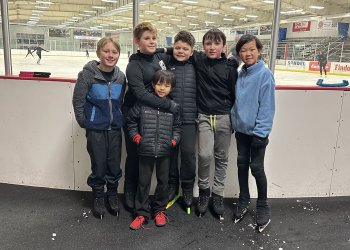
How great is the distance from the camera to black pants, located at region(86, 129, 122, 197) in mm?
1912

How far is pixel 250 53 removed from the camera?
1.81 meters

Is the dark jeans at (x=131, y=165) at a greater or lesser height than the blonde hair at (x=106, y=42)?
lesser

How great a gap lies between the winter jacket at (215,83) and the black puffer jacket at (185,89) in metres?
0.04

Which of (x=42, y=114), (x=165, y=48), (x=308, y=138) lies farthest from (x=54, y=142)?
(x=308, y=138)

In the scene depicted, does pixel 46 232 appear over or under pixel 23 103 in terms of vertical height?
under

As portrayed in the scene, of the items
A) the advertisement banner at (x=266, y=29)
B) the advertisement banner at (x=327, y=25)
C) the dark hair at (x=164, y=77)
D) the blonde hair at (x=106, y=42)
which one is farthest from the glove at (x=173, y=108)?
the advertisement banner at (x=327, y=25)

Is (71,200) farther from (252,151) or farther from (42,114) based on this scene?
(252,151)

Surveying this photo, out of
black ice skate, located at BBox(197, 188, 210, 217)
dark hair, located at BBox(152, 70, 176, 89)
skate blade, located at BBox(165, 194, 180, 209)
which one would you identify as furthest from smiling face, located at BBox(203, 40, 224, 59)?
skate blade, located at BBox(165, 194, 180, 209)

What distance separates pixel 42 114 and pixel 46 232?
0.89m

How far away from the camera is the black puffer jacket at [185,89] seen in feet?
6.23

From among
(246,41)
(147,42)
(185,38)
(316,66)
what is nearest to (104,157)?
(147,42)

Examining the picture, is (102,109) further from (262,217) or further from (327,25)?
(327,25)

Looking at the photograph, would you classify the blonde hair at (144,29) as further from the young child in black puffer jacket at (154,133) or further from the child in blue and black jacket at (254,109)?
the child in blue and black jacket at (254,109)

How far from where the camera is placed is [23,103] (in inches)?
93.0
